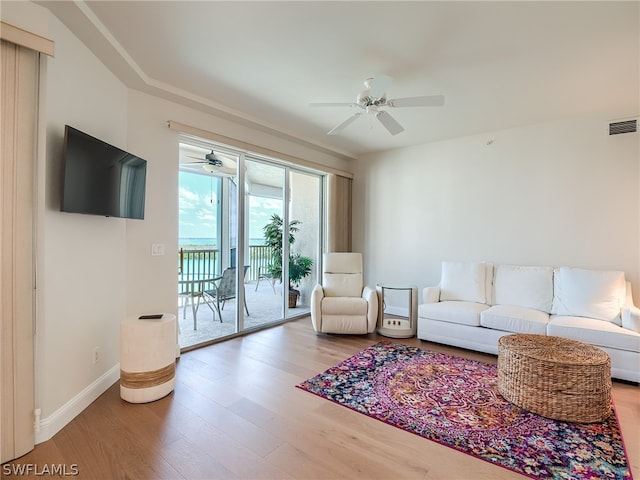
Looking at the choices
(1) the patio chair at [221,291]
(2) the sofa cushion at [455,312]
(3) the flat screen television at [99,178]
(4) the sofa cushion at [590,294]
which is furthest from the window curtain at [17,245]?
(4) the sofa cushion at [590,294]

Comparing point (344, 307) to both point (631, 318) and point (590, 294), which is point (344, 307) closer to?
point (590, 294)

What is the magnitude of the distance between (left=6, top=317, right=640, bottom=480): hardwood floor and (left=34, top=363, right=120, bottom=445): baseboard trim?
46 mm

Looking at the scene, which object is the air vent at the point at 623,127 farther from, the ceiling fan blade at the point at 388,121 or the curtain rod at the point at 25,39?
the curtain rod at the point at 25,39

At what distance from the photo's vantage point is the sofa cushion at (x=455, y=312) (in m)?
3.43

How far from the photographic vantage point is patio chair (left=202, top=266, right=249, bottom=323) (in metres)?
3.84

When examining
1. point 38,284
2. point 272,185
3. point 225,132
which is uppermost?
point 225,132

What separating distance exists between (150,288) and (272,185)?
7.29ft

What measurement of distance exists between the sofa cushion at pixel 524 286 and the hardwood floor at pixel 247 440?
3.43 ft

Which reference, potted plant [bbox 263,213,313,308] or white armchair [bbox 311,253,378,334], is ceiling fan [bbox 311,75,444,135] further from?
potted plant [bbox 263,213,313,308]

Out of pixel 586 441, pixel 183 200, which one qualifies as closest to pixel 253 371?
pixel 183 200

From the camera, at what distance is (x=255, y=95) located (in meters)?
3.16

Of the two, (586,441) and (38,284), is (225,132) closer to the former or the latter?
(38,284)

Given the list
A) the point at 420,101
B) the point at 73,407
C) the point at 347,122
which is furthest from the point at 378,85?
the point at 73,407

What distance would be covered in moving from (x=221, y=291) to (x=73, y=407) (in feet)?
6.11
